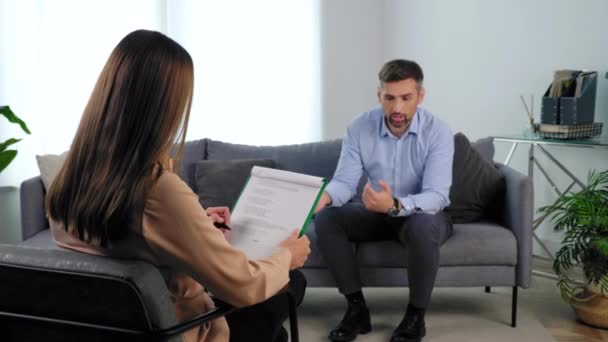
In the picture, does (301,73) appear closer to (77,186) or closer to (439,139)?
(439,139)

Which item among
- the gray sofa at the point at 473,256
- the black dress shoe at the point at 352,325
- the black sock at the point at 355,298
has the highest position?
the gray sofa at the point at 473,256

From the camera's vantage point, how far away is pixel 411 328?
294cm

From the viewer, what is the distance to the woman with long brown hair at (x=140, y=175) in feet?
4.44

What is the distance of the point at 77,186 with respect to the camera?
1391 millimetres

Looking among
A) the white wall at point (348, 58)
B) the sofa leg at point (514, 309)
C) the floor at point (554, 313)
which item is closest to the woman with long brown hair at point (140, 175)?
the sofa leg at point (514, 309)

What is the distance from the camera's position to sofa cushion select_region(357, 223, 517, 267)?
10.2ft

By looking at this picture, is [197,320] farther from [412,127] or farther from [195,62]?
[195,62]

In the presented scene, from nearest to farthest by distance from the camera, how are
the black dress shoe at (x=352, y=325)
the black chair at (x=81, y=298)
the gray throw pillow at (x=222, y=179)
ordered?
1. the black chair at (x=81, y=298)
2. the black dress shoe at (x=352, y=325)
3. the gray throw pillow at (x=222, y=179)

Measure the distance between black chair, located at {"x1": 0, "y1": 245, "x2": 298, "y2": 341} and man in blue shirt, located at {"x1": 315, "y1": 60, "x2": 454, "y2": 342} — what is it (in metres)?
1.61

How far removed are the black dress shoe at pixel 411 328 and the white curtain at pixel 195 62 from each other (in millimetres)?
2235

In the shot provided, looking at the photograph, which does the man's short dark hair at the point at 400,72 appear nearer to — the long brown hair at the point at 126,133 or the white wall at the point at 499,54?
the white wall at the point at 499,54

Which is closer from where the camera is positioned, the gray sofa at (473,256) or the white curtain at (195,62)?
the gray sofa at (473,256)

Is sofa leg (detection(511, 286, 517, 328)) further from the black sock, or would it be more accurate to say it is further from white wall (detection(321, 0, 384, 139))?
white wall (detection(321, 0, 384, 139))

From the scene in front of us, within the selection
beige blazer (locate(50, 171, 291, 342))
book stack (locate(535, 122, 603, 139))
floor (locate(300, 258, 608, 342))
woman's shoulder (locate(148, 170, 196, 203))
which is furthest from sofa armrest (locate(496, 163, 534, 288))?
woman's shoulder (locate(148, 170, 196, 203))
